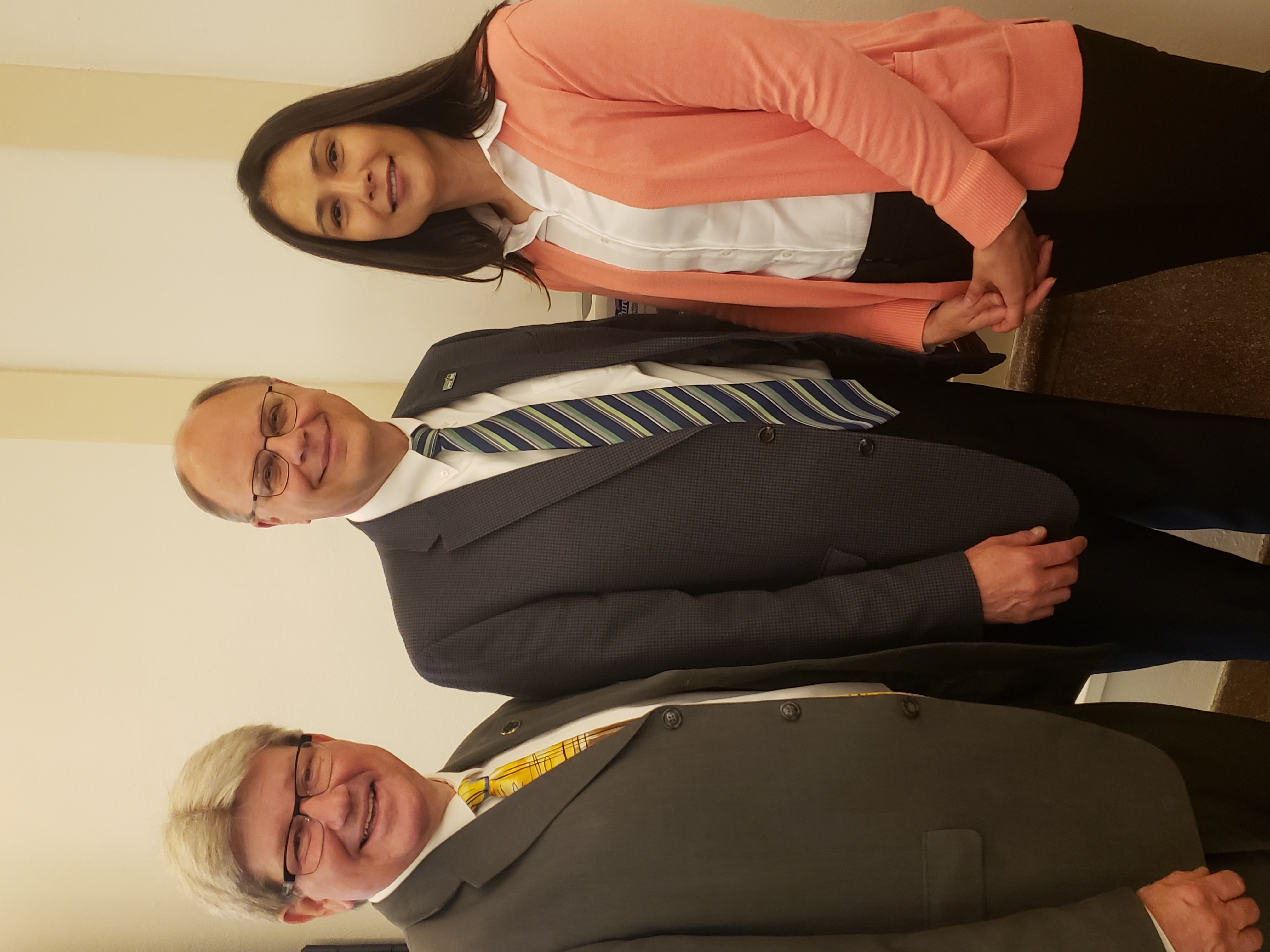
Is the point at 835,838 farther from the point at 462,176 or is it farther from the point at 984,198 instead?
the point at 462,176

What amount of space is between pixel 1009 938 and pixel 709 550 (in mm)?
651

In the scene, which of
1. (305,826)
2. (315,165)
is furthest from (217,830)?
(315,165)

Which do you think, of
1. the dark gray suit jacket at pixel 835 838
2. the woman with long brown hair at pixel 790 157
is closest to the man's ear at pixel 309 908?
the dark gray suit jacket at pixel 835 838

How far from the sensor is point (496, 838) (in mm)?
1229

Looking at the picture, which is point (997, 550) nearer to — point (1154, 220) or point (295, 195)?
point (1154, 220)

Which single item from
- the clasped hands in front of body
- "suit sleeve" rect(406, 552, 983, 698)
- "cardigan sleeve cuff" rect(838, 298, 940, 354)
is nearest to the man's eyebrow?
"suit sleeve" rect(406, 552, 983, 698)

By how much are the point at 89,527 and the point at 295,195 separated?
4.87 feet

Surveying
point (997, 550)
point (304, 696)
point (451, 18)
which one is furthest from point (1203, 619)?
point (304, 696)

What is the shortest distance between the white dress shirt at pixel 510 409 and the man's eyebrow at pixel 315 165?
1.17 feet

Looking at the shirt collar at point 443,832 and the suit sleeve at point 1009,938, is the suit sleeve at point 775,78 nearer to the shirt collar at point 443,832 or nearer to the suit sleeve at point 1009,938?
the suit sleeve at point 1009,938

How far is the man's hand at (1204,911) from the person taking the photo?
1047mm

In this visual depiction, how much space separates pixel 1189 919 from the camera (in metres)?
1.05

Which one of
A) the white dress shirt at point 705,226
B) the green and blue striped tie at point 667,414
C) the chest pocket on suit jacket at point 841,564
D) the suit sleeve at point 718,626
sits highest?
the white dress shirt at point 705,226

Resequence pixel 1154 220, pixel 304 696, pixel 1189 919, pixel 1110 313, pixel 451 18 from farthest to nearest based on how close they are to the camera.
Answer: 1. pixel 304 696
2. pixel 1110 313
3. pixel 451 18
4. pixel 1154 220
5. pixel 1189 919
